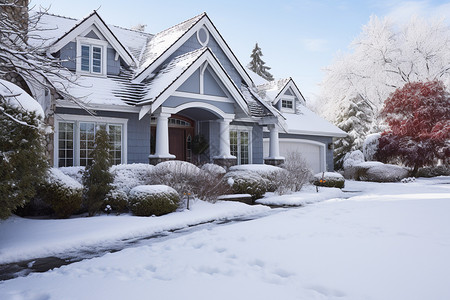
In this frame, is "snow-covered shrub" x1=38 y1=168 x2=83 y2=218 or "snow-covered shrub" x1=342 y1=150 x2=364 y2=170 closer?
"snow-covered shrub" x1=38 y1=168 x2=83 y2=218

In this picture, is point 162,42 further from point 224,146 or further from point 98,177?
point 98,177

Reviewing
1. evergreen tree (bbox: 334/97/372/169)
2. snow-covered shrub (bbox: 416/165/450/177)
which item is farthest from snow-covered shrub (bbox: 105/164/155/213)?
evergreen tree (bbox: 334/97/372/169)

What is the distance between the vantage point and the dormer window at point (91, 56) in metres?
12.7

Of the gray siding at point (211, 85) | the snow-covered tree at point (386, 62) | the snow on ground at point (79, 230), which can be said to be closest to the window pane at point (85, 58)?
the gray siding at point (211, 85)

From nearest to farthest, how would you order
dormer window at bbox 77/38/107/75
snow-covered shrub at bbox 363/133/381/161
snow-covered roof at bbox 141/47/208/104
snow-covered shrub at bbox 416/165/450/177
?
1. snow-covered roof at bbox 141/47/208/104
2. dormer window at bbox 77/38/107/75
3. snow-covered shrub at bbox 416/165/450/177
4. snow-covered shrub at bbox 363/133/381/161

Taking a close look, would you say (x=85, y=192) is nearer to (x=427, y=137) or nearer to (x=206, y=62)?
(x=206, y=62)

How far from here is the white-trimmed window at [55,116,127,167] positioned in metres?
11.6

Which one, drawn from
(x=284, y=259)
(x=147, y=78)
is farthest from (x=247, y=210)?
(x=147, y=78)

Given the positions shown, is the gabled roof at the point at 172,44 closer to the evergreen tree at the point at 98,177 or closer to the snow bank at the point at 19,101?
the evergreen tree at the point at 98,177

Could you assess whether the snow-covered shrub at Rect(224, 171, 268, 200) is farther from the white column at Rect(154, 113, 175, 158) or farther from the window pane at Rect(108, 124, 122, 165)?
the window pane at Rect(108, 124, 122, 165)

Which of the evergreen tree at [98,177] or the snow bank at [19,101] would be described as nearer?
the snow bank at [19,101]

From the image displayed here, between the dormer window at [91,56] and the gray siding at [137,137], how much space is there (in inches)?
75.5

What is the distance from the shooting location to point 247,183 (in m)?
11.7

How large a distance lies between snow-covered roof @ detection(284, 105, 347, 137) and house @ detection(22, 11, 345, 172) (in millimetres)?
2012
